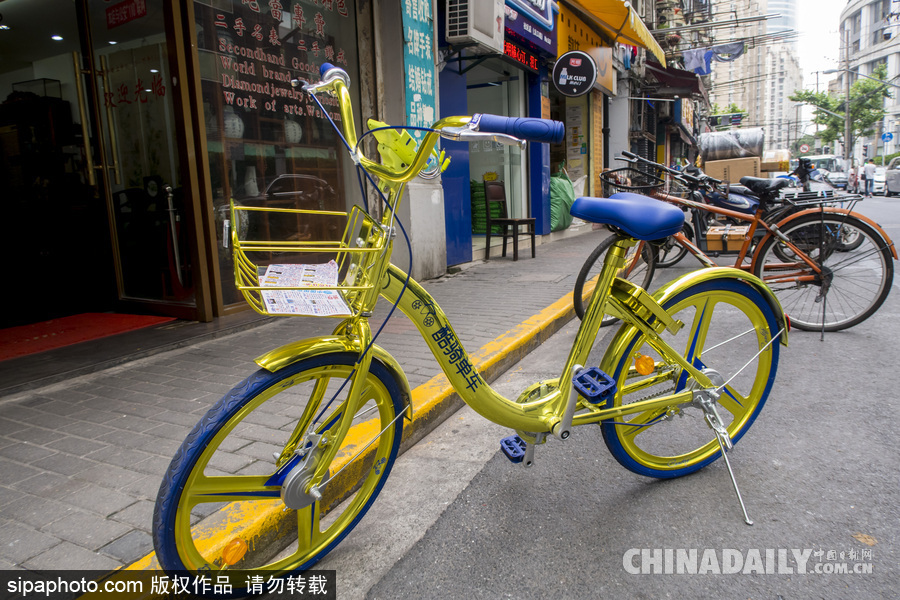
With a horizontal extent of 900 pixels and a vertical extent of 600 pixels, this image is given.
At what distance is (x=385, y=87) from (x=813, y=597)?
6.32 meters

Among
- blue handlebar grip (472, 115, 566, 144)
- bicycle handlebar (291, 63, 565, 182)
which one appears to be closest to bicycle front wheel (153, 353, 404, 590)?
bicycle handlebar (291, 63, 565, 182)

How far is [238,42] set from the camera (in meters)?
5.25

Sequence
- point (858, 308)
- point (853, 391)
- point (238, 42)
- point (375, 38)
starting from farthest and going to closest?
point (375, 38)
point (238, 42)
point (858, 308)
point (853, 391)

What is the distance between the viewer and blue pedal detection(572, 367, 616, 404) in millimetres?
2094

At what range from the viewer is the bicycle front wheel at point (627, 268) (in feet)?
15.2

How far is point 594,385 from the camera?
83.3 inches

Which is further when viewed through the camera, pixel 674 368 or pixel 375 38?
pixel 375 38

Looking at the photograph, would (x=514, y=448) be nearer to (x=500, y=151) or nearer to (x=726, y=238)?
(x=726, y=238)

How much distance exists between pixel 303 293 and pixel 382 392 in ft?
1.89

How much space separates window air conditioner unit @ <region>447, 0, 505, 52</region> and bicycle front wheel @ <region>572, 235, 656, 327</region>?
393 cm

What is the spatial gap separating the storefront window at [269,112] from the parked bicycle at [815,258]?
3035mm

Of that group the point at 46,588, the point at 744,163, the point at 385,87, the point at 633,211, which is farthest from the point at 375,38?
the point at 744,163

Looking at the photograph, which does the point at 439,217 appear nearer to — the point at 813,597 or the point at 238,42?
the point at 238,42

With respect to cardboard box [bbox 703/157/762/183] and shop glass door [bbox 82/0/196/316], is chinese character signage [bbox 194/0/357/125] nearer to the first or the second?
shop glass door [bbox 82/0/196/316]
